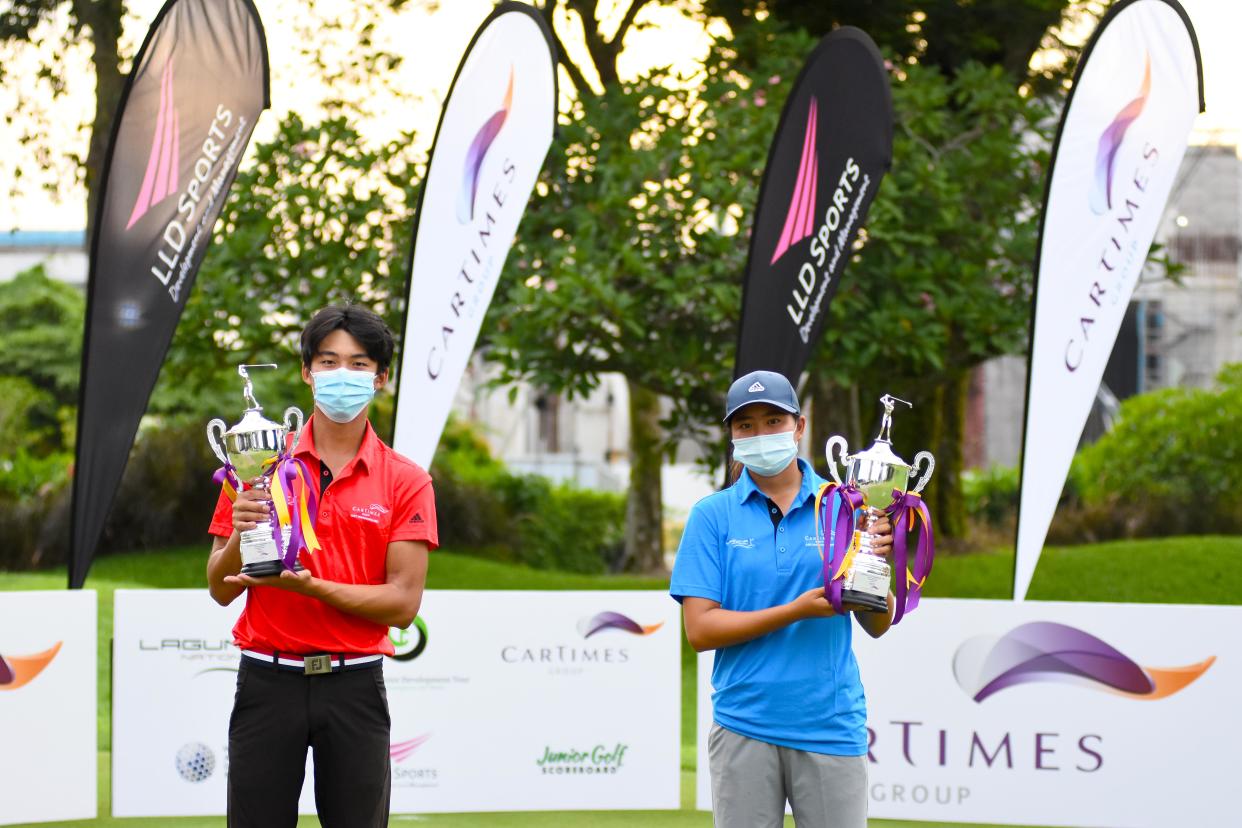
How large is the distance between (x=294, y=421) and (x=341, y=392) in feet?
1.34

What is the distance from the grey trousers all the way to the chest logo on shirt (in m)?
0.93

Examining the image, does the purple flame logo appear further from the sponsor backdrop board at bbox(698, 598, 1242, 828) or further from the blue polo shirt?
the blue polo shirt

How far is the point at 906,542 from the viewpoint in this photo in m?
3.23

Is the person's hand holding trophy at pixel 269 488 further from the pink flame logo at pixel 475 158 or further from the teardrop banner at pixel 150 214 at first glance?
the pink flame logo at pixel 475 158

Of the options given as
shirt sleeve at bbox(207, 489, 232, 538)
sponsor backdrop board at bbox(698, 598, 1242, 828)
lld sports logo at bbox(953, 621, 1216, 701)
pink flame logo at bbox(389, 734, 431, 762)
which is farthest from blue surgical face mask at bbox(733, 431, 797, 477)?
pink flame logo at bbox(389, 734, 431, 762)

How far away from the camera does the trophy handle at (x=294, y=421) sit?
10.5ft

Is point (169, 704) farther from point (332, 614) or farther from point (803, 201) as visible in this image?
point (803, 201)

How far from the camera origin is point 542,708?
600cm

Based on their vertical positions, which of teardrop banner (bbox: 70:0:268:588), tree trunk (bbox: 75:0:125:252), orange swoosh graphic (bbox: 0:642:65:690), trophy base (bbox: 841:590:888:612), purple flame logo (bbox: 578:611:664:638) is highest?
tree trunk (bbox: 75:0:125:252)

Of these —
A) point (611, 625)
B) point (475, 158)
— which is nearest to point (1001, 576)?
point (611, 625)

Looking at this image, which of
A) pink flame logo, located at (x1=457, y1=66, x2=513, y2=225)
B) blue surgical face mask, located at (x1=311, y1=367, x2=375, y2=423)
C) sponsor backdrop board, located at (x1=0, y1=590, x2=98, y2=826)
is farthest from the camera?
pink flame logo, located at (x1=457, y1=66, x2=513, y2=225)

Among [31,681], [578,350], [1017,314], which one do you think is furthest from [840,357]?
[31,681]

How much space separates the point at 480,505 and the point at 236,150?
349 inches

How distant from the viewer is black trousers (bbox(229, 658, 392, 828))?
3.01m
